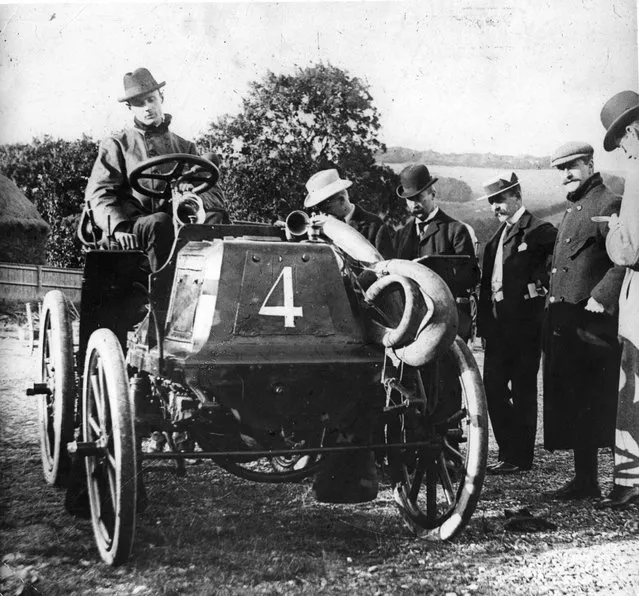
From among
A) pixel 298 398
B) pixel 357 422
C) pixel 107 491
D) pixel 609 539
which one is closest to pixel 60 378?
pixel 107 491

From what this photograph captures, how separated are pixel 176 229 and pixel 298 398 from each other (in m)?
1.39

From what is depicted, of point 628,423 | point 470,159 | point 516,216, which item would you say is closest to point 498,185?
point 516,216

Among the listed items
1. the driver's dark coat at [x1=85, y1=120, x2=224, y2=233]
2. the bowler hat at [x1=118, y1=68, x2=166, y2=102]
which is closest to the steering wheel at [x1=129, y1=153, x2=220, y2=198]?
the driver's dark coat at [x1=85, y1=120, x2=224, y2=233]

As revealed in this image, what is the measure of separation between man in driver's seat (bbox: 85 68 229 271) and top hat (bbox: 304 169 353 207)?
65cm

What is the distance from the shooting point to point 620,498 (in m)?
4.07

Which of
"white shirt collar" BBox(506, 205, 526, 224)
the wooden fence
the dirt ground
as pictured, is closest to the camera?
the dirt ground

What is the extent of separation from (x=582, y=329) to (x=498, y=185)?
1.11 m

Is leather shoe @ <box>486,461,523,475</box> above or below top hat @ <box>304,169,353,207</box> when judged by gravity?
below

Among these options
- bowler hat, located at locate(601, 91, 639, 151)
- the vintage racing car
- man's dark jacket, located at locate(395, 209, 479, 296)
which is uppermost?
bowler hat, located at locate(601, 91, 639, 151)

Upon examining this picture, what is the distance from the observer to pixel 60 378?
3850 mm

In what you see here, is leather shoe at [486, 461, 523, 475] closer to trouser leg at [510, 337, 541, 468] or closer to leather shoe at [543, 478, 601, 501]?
trouser leg at [510, 337, 541, 468]

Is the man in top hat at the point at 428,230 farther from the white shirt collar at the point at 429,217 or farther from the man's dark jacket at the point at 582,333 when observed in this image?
the man's dark jacket at the point at 582,333

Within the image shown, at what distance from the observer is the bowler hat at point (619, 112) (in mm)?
4023

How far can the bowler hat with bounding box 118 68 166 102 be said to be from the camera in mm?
4301
